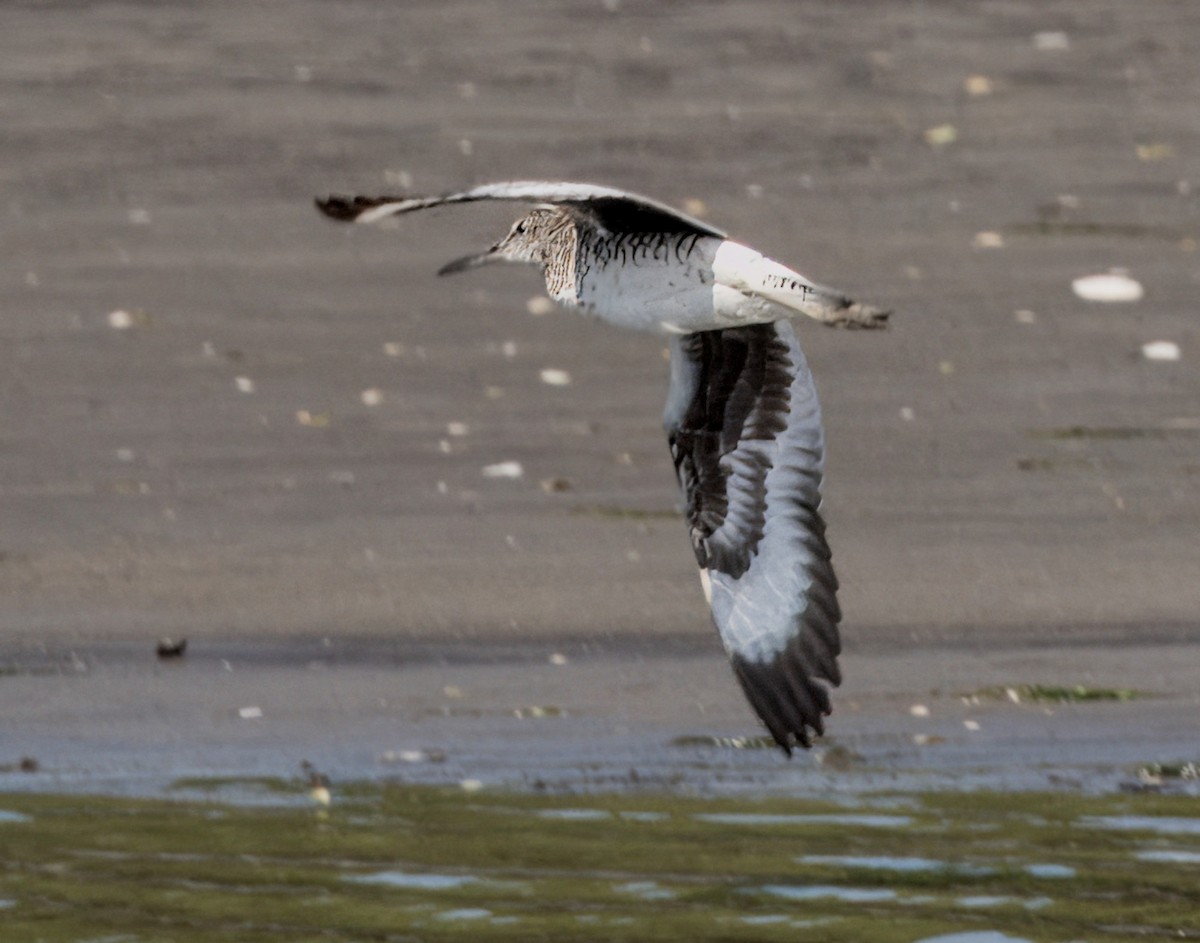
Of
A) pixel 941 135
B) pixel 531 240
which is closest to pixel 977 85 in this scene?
pixel 941 135

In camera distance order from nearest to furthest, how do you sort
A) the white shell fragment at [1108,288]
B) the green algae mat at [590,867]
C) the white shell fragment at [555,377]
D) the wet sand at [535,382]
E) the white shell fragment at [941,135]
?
the green algae mat at [590,867] < the wet sand at [535,382] < the white shell fragment at [555,377] < the white shell fragment at [1108,288] < the white shell fragment at [941,135]

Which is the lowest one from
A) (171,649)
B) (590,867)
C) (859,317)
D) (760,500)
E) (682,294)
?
(171,649)

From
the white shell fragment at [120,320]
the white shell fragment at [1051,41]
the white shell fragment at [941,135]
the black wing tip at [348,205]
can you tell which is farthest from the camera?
the white shell fragment at [1051,41]

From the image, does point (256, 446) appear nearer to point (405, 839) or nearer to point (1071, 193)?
point (405, 839)

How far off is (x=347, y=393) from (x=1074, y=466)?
2.59 meters

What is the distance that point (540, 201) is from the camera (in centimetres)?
571

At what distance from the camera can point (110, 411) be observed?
1012 cm

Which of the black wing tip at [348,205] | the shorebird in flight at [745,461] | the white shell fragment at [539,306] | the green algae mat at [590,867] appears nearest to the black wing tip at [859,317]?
the shorebird in flight at [745,461]

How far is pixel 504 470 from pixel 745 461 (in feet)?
9.99

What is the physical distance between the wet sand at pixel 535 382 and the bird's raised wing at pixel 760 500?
997mm

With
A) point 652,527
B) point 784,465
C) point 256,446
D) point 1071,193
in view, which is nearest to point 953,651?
point 652,527

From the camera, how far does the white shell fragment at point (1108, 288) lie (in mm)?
11008

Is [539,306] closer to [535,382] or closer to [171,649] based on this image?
[535,382]

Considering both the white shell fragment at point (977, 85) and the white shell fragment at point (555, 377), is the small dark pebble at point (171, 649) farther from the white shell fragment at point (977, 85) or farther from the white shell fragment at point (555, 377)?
the white shell fragment at point (977, 85)
